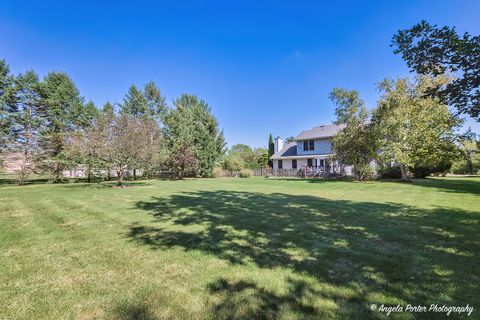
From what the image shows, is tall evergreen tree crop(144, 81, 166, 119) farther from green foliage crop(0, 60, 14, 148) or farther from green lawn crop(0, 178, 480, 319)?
green lawn crop(0, 178, 480, 319)

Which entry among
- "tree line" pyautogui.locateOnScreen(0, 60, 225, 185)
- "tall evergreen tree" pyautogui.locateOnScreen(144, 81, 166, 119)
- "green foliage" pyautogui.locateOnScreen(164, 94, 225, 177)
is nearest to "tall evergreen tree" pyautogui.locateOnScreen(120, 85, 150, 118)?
"tall evergreen tree" pyautogui.locateOnScreen(144, 81, 166, 119)

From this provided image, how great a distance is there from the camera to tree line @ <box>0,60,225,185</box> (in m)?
15.5

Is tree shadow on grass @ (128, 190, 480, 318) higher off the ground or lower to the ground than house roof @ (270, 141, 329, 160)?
lower

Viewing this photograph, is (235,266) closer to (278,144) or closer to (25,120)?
(25,120)

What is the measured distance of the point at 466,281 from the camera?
294 cm

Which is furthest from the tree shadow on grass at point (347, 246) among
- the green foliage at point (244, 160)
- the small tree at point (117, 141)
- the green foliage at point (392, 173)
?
the green foliage at point (244, 160)

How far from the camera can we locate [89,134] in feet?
50.4

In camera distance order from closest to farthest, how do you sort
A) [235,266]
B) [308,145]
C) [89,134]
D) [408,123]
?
[235,266], [89,134], [408,123], [308,145]

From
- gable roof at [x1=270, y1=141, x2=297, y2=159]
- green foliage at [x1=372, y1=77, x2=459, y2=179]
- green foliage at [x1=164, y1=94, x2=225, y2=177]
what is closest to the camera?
green foliage at [x1=372, y1=77, x2=459, y2=179]

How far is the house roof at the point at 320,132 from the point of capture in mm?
30184

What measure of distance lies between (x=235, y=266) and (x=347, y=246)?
2.15m

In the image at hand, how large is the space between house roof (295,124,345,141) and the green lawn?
2451 cm

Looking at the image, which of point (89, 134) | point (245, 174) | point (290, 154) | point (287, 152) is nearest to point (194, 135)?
point (245, 174)

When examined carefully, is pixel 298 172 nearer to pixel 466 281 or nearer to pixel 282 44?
pixel 282 44
